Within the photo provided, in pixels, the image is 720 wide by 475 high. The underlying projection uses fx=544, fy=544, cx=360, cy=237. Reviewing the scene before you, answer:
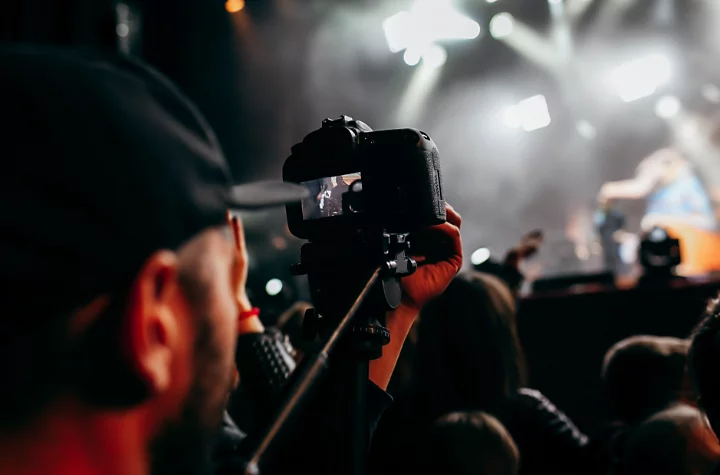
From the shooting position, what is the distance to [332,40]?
8.16 meters

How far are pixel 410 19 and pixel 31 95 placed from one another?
29.0 ft

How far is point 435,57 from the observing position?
32.5 feet

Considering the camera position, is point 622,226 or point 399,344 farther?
point 622,226

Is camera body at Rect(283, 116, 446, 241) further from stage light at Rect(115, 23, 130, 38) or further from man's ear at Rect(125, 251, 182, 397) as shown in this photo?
stage light at Rect(115, 23, 130, 38)

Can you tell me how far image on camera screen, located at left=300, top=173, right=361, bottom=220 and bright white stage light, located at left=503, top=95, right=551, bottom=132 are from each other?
10.8m

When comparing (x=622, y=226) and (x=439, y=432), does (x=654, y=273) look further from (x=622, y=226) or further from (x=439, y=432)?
(x=622, y=226)

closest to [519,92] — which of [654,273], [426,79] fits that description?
[426,79]

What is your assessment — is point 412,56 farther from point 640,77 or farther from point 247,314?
point 247,314

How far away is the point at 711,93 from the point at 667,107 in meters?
0.92

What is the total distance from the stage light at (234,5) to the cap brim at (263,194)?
23.1 feet

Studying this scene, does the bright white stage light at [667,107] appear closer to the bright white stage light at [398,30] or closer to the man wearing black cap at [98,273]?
the bright white stage light at [398,30]

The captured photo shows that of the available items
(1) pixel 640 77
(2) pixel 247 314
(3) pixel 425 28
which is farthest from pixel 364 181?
(1) pixel 640 77

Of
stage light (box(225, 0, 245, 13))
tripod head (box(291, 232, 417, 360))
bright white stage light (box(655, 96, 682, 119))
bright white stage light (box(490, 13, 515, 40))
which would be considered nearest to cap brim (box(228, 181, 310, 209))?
tripod head (box(291, 232, 417, 360))

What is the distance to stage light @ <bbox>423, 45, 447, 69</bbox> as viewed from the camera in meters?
9.77
